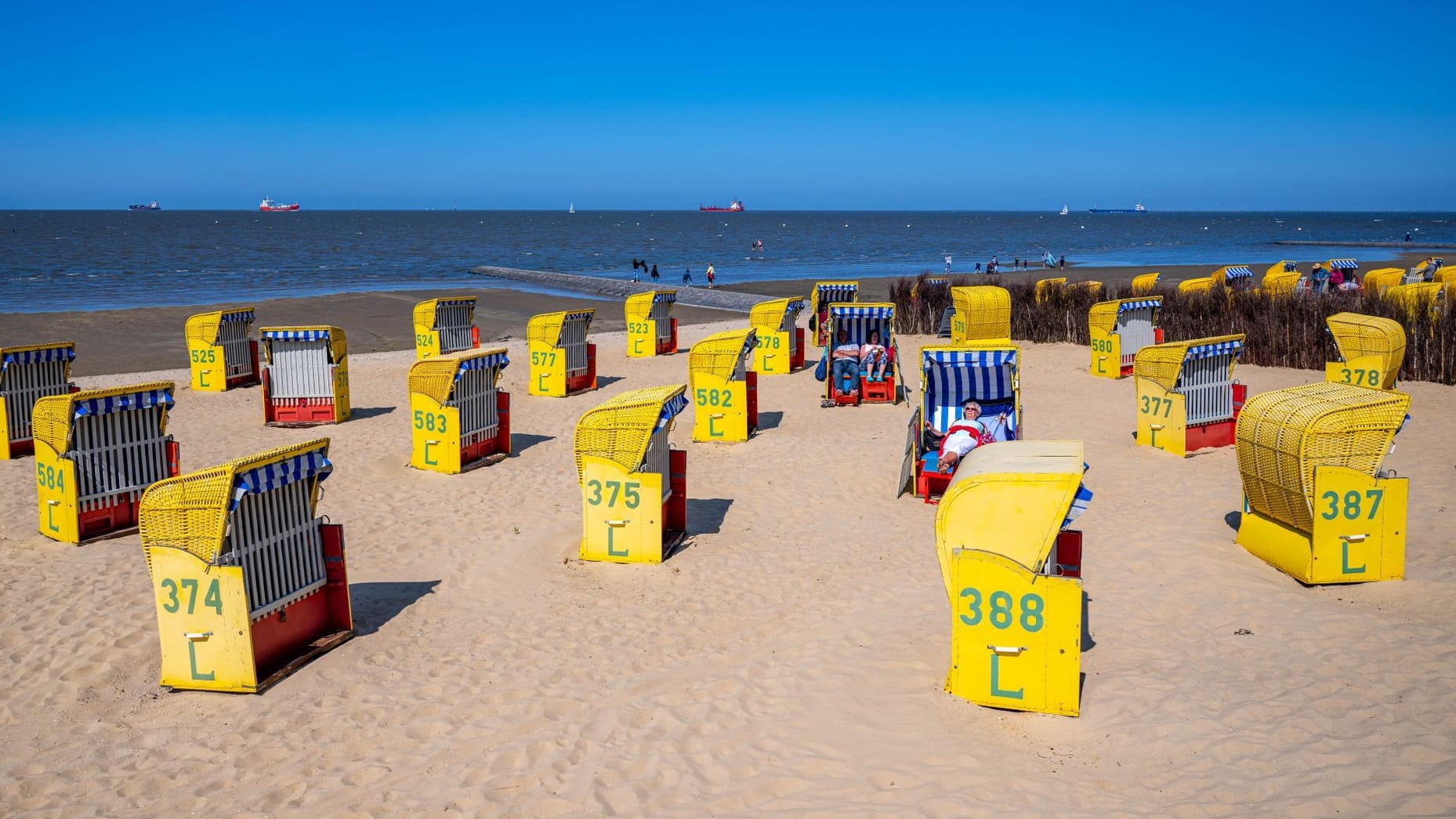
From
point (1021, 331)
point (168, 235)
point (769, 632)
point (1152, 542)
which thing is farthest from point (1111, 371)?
point (168, 235)

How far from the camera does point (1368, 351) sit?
14.4m

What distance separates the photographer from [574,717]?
6480 mm

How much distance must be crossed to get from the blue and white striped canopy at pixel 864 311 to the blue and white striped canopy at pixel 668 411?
8.81 metres

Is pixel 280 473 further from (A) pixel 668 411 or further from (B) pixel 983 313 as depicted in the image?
(B) pixel 983 313

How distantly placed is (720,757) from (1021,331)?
2027 cm

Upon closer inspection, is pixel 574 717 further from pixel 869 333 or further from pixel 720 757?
pixel 869 333

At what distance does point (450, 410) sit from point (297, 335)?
4.29 meters

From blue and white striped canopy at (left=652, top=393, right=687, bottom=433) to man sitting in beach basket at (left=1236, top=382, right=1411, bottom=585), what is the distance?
504 cm

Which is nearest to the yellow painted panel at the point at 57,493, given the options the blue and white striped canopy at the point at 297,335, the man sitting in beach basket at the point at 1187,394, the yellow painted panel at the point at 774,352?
the blue and white striped canopy at the point at 297,335

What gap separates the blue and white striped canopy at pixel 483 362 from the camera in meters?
12.5

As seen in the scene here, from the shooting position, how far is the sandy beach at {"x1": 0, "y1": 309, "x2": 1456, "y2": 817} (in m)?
5.50

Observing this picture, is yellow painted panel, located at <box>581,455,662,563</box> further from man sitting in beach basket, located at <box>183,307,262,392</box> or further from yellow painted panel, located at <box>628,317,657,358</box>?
yellow painted panel, located at <box>628,317,657,358</box>

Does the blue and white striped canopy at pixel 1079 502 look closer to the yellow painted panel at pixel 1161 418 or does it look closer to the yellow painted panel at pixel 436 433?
the yellow painted panel at pixel 1161 418

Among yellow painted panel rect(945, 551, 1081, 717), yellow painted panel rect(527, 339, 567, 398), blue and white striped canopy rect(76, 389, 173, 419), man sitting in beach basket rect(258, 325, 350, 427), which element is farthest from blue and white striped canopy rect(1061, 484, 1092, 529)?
yellow painted panel rect(527, 339, 567, 398)
